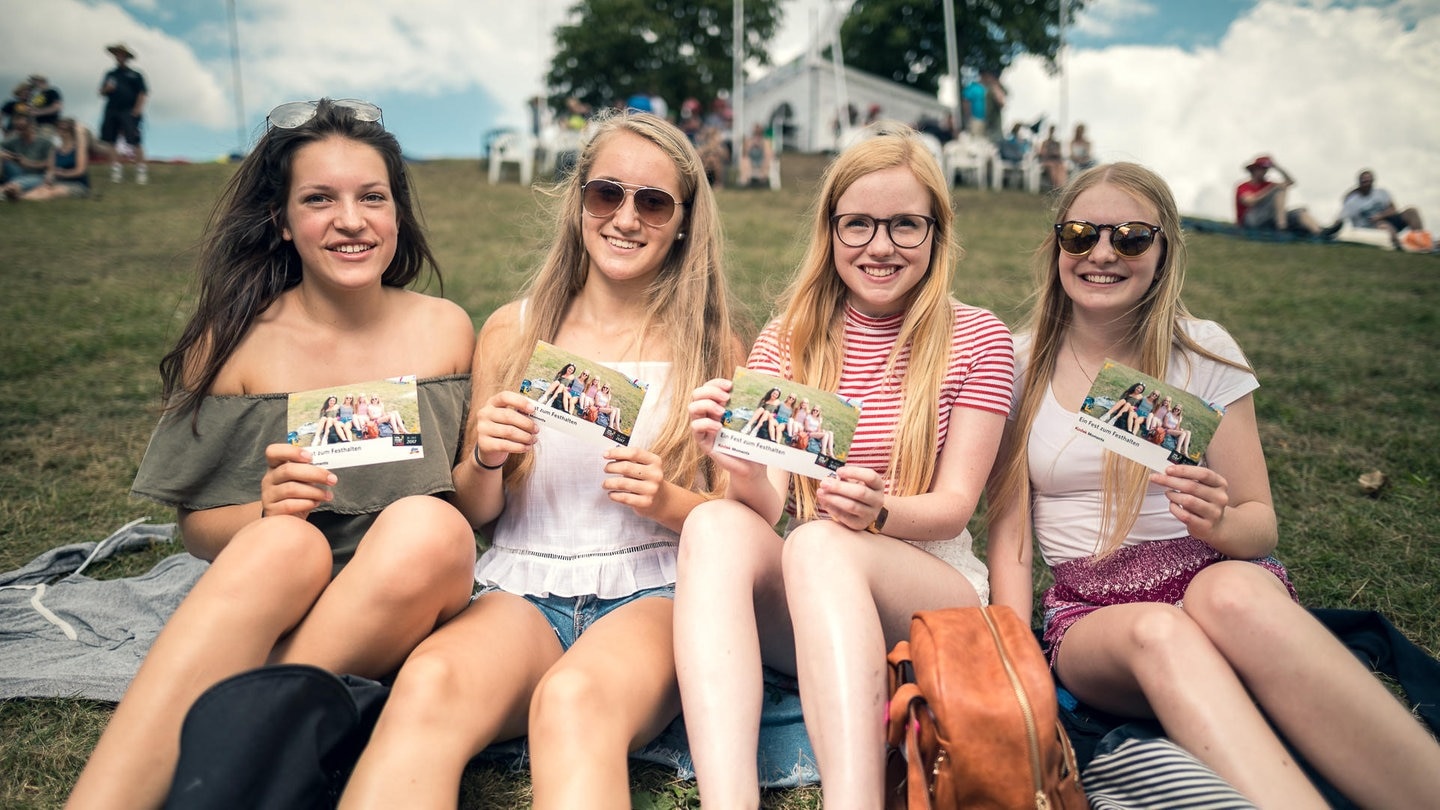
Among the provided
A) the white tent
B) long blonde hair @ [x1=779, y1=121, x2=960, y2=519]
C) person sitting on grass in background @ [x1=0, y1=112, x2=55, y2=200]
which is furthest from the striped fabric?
the white tent

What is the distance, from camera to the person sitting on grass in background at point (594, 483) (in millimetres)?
2088

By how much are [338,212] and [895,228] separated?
1.64 m

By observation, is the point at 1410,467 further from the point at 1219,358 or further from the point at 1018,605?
the point at 1018,605

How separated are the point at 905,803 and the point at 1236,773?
70 cm

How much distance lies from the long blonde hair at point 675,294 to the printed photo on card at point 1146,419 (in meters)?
1.14

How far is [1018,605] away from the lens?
2652 millimetres

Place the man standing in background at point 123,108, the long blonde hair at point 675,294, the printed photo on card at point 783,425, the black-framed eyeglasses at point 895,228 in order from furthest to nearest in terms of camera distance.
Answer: the man standing in background at point 123,108
the long blonde hair at point 675,294
the black-framed eyeglasses at point 895,228
the printed photo on card at point 783,425

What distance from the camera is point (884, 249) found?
2564 millimetres

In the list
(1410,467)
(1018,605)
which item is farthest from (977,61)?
(1018,605)

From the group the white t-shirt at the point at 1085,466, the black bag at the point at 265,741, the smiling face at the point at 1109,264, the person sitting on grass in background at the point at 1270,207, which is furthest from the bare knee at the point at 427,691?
the person sitting on grass in background at the point at 1270,207

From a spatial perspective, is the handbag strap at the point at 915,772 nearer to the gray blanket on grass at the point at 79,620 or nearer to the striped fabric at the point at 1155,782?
the striped fabric at the point at 1155,782

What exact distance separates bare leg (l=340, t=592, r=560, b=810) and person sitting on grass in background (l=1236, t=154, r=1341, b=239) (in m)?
15.1

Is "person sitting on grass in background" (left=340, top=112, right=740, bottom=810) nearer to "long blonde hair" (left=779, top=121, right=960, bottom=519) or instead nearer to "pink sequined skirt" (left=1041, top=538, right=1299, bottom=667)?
"long blonde hair" (left=779, top=121, right=960, bottom=519)

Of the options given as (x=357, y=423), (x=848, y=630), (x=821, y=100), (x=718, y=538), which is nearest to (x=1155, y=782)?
(x=848, y=630)
